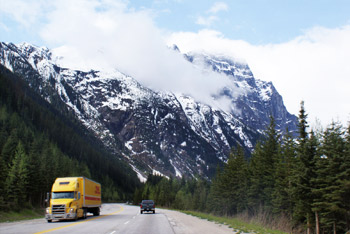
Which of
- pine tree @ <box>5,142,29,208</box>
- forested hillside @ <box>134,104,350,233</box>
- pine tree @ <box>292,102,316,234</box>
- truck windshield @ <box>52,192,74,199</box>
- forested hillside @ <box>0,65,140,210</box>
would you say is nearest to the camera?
forested hillside @ <box>134,104,350,233</box>

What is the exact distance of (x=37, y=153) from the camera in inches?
2783

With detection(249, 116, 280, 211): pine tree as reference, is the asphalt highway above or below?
below

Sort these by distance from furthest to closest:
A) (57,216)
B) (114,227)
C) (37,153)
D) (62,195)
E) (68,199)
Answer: (37,153)
(62,195)
(68,199)
(57,216)
(114,227)

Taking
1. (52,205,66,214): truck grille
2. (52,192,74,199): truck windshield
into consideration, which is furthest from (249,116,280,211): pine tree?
(52,205,66,214): truck grille

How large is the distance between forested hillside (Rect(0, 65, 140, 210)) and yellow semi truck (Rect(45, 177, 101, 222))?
12.3 m

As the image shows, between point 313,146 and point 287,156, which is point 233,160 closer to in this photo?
point 287,156

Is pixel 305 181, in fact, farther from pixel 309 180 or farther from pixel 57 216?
pixel 57 216

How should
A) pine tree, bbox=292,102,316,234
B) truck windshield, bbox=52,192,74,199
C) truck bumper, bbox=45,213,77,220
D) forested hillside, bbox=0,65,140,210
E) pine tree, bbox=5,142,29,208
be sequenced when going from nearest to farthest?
pine tree, bbox=292,102,316,234 → truck bumper, bbox=45,213,77,220 → truck windshield, bbox=52,192,74,199 → pine tree, bbox=5,142,29,208 → forested hillside, bbox=0,65,140,210

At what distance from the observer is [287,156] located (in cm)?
3428

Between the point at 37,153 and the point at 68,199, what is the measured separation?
159 ft

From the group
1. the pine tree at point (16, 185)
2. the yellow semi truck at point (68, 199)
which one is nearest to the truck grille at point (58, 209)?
the yellow semi truck at point (68, 199)

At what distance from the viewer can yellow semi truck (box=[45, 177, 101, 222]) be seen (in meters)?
26.5

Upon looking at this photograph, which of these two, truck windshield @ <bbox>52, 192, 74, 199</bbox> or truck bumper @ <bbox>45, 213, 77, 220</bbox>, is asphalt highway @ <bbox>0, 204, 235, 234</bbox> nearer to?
truck bumper @ <bbox>45, 213, 77, 220</bbox>

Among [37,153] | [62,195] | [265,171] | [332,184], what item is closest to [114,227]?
[62,195]
